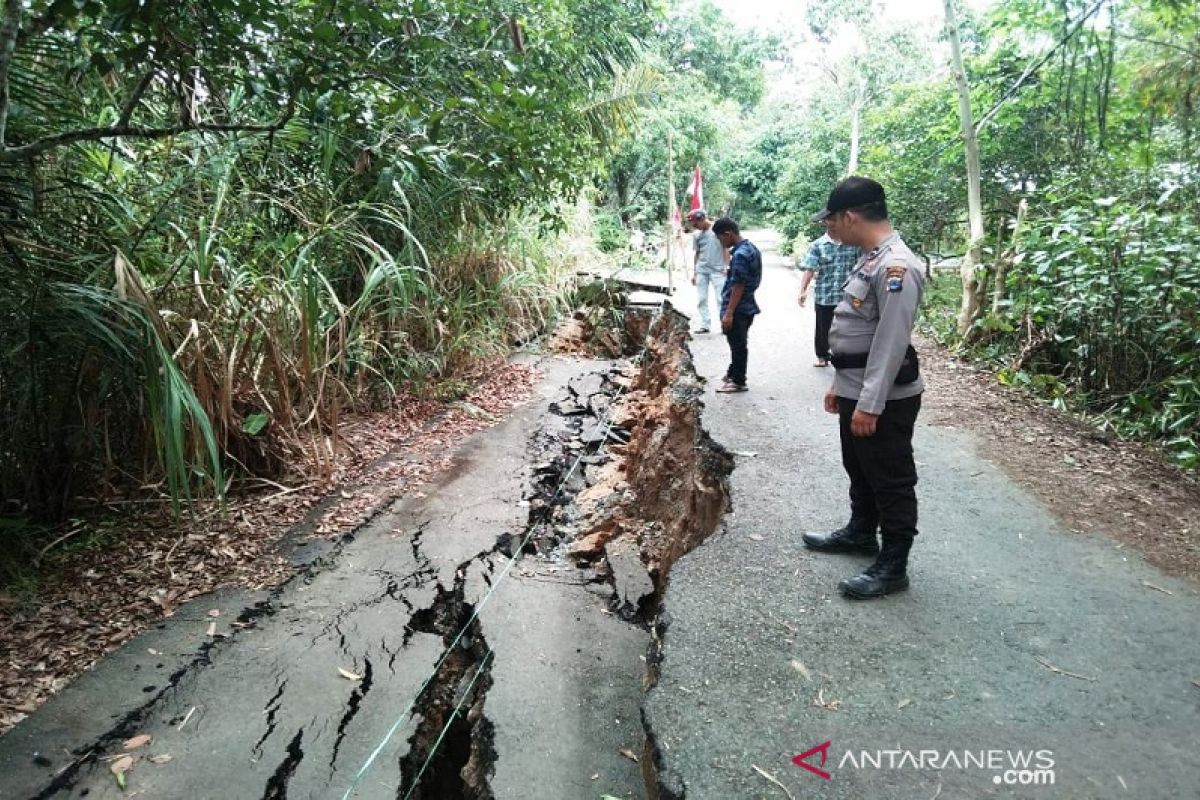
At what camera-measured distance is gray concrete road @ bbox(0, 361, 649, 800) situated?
221 centimetres

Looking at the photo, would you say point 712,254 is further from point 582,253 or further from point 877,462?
point 877,462

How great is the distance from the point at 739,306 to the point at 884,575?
3058mm

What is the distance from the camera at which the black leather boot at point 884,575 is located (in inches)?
102

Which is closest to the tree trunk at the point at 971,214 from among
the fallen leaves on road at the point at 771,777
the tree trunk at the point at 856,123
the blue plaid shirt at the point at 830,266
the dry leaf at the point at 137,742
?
the blue plaid shirt at the point at 830,266

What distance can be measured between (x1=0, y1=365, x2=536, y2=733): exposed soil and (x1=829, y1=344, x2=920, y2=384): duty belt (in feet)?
9.20

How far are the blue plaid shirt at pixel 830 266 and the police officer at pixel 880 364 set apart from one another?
2913 mm

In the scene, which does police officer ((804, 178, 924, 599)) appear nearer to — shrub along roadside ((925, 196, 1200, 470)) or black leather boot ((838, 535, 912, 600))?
black leather boot ((838, 535, 912, 600))

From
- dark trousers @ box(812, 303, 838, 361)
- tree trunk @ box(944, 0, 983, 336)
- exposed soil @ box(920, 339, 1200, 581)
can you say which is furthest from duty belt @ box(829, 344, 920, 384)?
tree trunk @ box(944, 0, 983, 336)

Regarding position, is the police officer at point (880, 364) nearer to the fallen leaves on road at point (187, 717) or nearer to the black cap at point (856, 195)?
the black cap at point (856, 195)

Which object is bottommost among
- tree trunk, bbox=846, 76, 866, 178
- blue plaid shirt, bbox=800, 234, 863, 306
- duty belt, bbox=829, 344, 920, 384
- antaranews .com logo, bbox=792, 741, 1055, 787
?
antaranews .com logo, bbox=792, 741, 1055, 787

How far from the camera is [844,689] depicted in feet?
6.90

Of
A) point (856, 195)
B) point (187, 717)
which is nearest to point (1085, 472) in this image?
point (856, 195)

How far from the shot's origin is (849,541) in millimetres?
2926

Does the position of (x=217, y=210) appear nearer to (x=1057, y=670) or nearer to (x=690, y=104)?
(x=1057, y=670)
